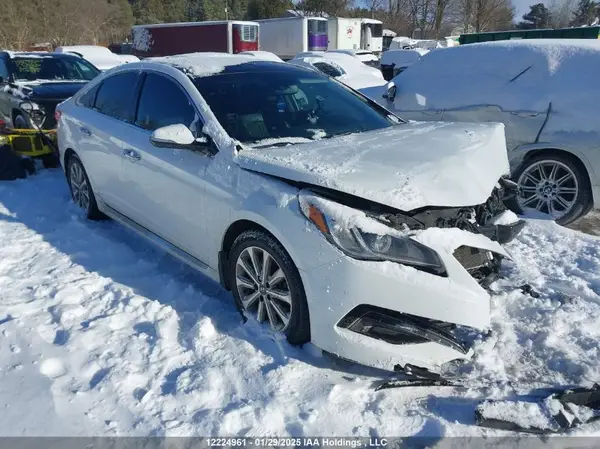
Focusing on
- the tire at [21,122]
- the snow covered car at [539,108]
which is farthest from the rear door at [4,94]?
the snow covered car at [539,108]

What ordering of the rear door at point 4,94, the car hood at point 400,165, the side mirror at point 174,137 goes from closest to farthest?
the car hood at point 400,165 → the side mirror at point 174,137 → the rear door at point 4,94

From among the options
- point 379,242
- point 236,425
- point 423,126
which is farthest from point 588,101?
point 236,425

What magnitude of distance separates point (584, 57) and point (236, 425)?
16.3 ft

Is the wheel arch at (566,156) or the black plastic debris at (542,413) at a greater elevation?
the wheel arch at (566,156)

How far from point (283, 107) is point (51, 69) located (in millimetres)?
7148

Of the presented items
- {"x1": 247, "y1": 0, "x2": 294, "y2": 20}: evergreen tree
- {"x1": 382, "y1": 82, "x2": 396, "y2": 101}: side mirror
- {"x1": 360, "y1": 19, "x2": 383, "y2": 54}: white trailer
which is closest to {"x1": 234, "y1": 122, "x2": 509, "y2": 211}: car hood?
{"x1": 382, "y1": 82, "x2": 396, "y2": 101}: side mirror

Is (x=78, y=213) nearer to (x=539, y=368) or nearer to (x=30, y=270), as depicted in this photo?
(x=30, y=270)

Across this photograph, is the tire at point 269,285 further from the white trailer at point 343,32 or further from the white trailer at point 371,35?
the white trailer at point 371,35

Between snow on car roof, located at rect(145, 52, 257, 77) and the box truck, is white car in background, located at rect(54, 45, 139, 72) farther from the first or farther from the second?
the box truck

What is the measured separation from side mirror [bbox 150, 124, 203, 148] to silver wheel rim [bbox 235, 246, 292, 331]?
824 millimetres

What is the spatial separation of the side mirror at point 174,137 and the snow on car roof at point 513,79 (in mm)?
3432

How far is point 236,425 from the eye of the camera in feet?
8.09

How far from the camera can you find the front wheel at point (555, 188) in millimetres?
5000

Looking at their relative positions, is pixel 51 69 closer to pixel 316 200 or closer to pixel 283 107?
pixel 283 107
